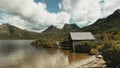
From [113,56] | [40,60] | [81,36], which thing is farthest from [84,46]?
[113,56]

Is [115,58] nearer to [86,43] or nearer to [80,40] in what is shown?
[86,43]

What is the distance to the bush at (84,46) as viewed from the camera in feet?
187

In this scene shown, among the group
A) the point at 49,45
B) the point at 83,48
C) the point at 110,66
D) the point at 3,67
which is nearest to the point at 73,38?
the point at 83,48

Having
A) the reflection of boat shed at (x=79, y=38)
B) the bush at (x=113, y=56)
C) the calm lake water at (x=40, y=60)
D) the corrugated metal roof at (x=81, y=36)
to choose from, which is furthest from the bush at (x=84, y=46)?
the bush at (x=113, y=56)

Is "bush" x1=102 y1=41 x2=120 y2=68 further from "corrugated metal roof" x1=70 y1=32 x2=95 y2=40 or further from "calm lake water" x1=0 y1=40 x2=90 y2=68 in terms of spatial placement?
"corrugated metal roof" x1=70 y1=32 x2=95 y2=40

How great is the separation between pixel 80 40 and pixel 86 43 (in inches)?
294

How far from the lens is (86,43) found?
5822 centimetres

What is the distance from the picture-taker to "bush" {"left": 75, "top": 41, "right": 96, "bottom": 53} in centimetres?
5699

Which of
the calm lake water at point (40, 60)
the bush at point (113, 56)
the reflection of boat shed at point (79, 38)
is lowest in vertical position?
the calm lake water at point (40, 60)

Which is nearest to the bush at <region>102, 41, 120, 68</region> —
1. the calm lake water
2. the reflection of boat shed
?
the calm lake water

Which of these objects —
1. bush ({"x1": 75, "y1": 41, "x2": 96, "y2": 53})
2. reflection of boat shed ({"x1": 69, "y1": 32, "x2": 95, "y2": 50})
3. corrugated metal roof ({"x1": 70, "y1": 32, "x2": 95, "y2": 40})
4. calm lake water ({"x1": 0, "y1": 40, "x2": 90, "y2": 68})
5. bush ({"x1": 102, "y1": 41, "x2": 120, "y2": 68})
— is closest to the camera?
bush ({"x1": 102, "y1": 41, "x2": 120, "y2": 68})

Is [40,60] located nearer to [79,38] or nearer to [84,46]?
[84,46]

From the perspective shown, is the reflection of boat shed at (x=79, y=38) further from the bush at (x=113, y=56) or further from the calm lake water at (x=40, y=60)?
the bush at (x=113, y=56)

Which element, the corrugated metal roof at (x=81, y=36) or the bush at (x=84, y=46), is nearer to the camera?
the bush at (x=84, y=46)
